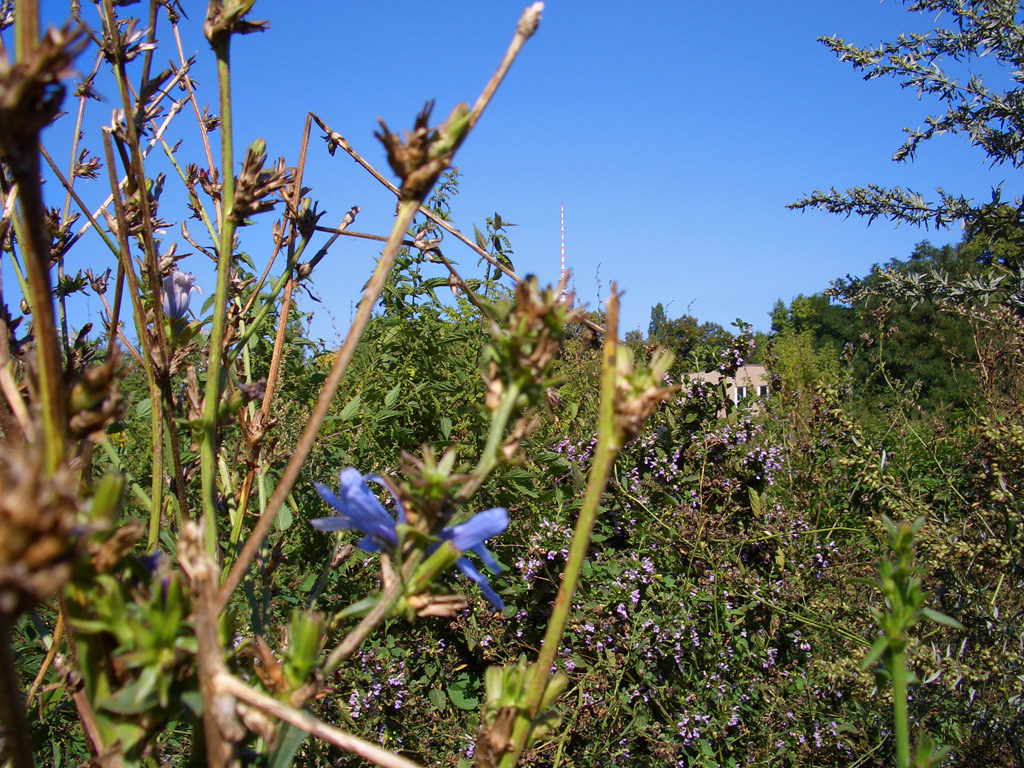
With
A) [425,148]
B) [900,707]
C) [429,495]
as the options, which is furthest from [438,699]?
[425,148]

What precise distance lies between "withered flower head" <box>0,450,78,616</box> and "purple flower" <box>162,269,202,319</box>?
2.38 feet

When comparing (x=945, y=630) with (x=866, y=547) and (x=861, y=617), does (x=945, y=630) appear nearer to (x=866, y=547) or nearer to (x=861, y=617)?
(x=861, y=617)

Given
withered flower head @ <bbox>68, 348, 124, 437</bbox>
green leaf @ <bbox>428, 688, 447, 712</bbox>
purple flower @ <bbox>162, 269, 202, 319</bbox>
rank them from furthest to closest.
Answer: green leaf @ <bbox>428, 688, 447, 712</bbox> → purple flower @ <bbox>162, 269, 202, 319</bbox> → withered flower head @ <bbox>68, 348, 124, 437</bbox>

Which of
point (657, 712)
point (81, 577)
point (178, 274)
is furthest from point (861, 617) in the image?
point (81, 577)

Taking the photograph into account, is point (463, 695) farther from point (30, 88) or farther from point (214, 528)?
point (30, 88)

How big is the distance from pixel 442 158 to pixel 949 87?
550 cm

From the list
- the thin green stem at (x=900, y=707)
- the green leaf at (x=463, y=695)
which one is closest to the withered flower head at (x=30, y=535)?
the thin green stem at (x=900, y=707)

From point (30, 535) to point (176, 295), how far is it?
2.54 ft

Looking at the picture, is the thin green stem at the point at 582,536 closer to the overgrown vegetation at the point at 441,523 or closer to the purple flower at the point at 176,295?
the overgrown vegetation at the point at 441,523

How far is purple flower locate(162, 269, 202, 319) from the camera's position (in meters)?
0.97

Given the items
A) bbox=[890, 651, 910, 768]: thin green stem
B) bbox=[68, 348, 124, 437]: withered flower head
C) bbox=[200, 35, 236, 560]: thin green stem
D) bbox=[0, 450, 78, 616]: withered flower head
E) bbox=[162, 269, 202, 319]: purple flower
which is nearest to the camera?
bbox=[0, 450, 78, 616]: withered flower head

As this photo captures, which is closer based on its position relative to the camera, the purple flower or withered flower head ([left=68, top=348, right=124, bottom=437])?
withered flower head ([left=68, top=348, right=124, bottom=437])

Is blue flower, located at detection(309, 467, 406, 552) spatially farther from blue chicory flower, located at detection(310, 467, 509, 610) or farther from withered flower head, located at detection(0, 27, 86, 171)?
withered flower head, located at detection(0, 27, 86, 171)

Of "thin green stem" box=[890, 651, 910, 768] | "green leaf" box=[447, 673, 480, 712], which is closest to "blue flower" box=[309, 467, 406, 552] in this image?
"thin green stem" box=[890, 651, 910, 768]
